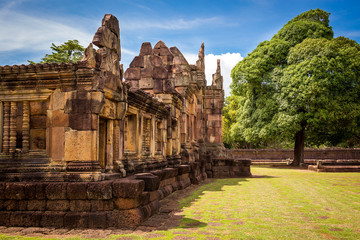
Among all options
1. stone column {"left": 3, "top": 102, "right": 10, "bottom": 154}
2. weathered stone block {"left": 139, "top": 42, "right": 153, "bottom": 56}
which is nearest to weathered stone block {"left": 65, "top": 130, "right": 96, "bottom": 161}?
stone column {"left": 3, "top": 102, "right": 10, "bottom": 154}

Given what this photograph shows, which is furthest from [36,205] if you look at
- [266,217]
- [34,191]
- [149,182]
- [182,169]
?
[182,169]

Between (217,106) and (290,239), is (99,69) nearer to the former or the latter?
(290,239)

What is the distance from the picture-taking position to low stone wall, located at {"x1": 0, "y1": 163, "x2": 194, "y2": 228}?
537 centimetres

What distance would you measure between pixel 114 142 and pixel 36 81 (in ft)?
A: 6.34

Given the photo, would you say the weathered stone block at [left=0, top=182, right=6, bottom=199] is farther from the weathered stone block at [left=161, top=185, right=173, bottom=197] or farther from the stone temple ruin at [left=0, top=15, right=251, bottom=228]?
the weathered stone block at [left=161, top=185, right=173, bottom=197]

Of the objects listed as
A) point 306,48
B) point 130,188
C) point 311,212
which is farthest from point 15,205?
point 306,48

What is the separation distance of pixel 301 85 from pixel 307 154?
1499 cm

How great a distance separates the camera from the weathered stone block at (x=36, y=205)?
5492 mm

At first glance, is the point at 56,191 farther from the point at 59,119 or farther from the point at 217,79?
the point at 217,79

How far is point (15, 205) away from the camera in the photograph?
554cm

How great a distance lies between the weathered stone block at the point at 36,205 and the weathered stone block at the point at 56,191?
18 centimetres

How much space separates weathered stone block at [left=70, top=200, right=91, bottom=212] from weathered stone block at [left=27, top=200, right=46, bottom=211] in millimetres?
494

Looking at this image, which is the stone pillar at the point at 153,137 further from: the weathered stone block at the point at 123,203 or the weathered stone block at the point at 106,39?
the weathered stone block at the point at 123,203

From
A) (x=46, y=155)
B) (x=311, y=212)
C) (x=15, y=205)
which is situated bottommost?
(x=311, y=212)
